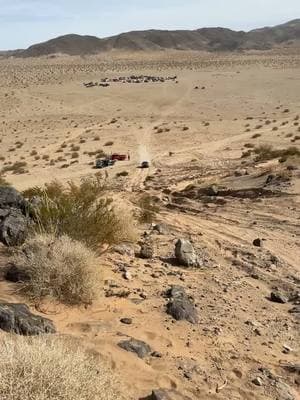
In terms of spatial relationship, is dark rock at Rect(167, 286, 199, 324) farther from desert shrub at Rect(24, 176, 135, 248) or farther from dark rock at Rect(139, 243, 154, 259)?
dark rock at Rect(139, 243, 154, 259)

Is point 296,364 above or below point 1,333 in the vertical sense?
below

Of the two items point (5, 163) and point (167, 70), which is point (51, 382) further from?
point (167, 70)

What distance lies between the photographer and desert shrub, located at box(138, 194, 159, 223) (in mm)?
12672

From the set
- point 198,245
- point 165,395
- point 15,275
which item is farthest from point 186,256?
point 165,395

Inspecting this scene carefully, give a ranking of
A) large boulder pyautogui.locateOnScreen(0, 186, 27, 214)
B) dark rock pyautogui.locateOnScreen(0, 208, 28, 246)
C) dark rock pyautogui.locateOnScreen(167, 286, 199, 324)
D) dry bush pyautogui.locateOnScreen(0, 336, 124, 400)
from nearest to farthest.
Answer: dry bush pyautogui.locateOnScreen(0, 336, 124, 400) < dark rock pyautogui.locateOnScreen(167, 286, 199, 324) < dark rock pyautogui.locateOnScreen(0, 208, 28, 246) < large boulder pyautogui.locateOnScreen(0, 186, 27, 214)

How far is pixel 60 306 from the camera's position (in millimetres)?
7383

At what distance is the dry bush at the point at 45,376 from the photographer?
13.6 ft

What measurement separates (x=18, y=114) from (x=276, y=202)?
3277 cm

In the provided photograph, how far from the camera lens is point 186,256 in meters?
9.71

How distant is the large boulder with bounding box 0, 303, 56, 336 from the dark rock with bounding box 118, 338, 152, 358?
0.81m

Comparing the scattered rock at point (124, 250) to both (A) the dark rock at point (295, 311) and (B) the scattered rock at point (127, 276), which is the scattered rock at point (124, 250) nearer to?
(B) the scattered rock at point (127, 276)

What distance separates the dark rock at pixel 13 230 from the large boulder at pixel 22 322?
7.97 feet

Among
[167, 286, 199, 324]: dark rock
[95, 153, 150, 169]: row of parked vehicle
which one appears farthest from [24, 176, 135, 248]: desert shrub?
[95, 153, 150, 169]: row of parked vehicle

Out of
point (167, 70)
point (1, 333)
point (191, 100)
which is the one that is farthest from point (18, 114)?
point (167, 70)
